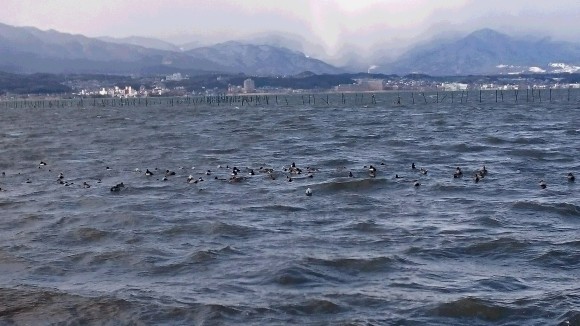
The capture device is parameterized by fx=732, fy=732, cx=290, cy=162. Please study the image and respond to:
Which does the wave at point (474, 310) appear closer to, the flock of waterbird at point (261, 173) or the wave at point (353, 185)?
the wave at point (353, 185)

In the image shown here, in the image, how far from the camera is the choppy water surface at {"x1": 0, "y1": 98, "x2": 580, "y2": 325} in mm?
15203

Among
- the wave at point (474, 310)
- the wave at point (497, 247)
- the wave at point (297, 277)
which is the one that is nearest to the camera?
the wave at point (474, 310)

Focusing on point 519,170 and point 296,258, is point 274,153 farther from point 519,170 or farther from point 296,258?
point 296,258

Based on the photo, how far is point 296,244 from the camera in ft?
68.1

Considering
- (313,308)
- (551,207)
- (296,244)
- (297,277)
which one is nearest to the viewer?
(313,308)

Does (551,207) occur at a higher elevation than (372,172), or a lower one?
lower

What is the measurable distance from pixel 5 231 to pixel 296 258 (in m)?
10.6

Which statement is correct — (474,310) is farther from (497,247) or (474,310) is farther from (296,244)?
(296,244)

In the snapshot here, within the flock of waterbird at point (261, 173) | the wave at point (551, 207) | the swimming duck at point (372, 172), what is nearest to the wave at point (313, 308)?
the wave at point (551, 207)

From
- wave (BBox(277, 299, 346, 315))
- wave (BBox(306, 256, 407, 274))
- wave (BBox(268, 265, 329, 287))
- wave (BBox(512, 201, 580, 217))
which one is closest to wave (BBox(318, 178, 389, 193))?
wave (BBox(512, 201, 580, 217))

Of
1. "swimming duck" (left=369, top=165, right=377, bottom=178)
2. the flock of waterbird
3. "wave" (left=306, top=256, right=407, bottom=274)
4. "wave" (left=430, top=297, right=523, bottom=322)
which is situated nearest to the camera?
"wave" (left=430, top=297, right=523, bottom=322)

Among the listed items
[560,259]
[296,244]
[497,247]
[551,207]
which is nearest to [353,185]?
[551,207]

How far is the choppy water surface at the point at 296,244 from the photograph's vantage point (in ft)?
49.9

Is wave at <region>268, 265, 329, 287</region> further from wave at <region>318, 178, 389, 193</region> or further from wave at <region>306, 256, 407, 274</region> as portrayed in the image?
wave at <region>318, 178, 389, 193</region>
